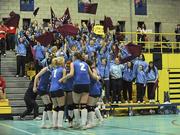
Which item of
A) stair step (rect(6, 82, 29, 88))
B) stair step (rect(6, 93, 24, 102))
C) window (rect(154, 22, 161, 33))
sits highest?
window (rect(154, 22, 161, 33))

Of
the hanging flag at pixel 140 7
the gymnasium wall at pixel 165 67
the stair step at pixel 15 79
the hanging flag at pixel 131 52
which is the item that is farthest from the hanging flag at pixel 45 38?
the hanging flag at pixel 140 7

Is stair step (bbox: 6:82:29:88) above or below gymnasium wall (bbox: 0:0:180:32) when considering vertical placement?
below

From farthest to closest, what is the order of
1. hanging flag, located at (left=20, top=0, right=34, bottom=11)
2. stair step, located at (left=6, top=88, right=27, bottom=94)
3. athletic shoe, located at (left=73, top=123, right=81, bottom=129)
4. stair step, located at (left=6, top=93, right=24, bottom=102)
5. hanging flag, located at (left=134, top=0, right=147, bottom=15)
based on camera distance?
hanging flag, located at (left=134, top=0, right=147, bottom=15) → hanging flag, located at (left=20, top=0, right=34, bottom=11) → stair step, located at (left=6, top=88, right=27, bottom=94) → stair step, located at (left=6, top=93, right=24, bottom=102) → athletic shoe, located at (left=73, top=123, right=81, bottom=129)

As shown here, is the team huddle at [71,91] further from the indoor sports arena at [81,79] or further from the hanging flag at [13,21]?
the hanging flag at [13,21]

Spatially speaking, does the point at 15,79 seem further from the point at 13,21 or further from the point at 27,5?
the point at 27,5

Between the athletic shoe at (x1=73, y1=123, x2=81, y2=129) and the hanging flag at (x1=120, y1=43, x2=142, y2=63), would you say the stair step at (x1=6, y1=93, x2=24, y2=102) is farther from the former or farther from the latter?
the athletic shoe at (x1=73, y1=123, x2=81, y2=129)

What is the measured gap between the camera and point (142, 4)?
3706cm

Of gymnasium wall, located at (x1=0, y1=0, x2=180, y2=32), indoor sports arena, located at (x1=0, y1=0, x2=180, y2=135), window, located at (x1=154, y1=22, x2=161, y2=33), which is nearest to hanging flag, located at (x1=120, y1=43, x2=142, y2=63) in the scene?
indoor sports arena, located at (x1=0, y1=0, x2=180, y2=135)

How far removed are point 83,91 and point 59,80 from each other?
31.3 inches

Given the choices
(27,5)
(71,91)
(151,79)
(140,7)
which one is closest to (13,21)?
(151,79)

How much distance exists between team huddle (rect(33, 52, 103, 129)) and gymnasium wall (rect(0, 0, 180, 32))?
65.8 ft

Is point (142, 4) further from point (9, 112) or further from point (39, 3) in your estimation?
point (9, 112)

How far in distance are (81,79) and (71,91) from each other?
0.79 m

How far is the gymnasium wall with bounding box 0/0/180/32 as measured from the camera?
3391cm
